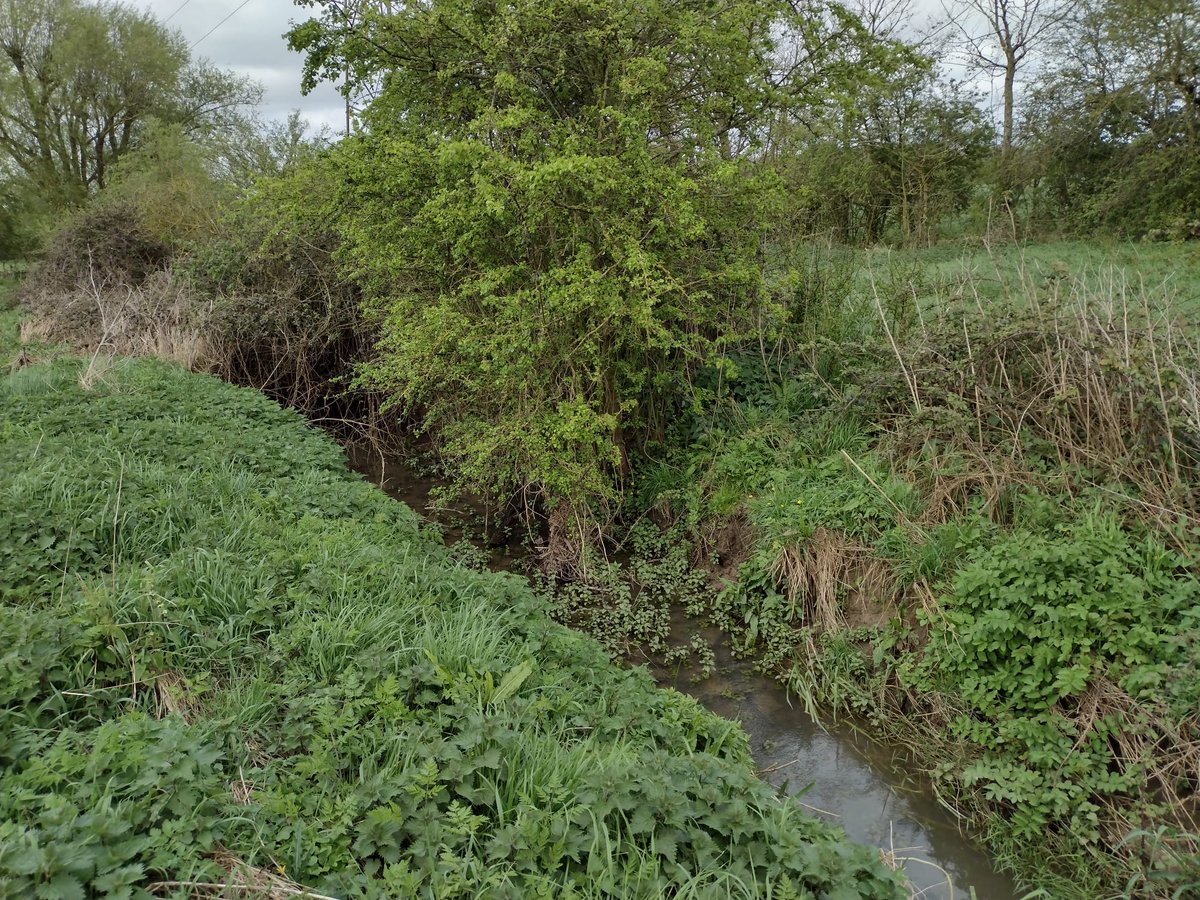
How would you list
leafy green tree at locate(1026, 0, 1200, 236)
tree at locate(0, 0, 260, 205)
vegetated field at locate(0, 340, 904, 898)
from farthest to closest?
tree at locate(0, 0, 260, 205)
leafy green tree at locate(1026, 0, 1200, 236)
vegetated field at locate(0, 340, 904, 898)

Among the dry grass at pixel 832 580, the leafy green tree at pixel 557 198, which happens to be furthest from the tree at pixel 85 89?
the dry grass at pixel 832 580

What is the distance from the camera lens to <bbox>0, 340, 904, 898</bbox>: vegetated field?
242 cm

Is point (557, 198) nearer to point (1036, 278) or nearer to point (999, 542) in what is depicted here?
point (999, 542)

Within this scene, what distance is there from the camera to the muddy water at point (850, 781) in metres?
3.79

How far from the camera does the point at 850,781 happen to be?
4.45m

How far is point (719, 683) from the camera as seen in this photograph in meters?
5.41

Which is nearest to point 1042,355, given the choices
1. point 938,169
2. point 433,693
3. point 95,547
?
point 433,693

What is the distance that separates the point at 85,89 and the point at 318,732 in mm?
32582

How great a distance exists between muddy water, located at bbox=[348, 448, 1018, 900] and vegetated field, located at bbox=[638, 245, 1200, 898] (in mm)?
174

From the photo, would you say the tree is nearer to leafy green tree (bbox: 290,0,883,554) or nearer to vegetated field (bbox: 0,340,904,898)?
leafy green tree (bbox: 290,0,883,554)

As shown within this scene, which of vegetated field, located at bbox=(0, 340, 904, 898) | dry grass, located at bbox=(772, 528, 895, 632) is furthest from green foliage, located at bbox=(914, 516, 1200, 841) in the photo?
vegetated field, located at bbox=(0, 340, 904, 898)

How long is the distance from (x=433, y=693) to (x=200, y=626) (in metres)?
1.28

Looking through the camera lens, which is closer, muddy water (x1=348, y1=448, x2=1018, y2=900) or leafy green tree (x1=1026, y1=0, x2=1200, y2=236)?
muddy water (x1=348, y1=448, x2=1018, y2=900)

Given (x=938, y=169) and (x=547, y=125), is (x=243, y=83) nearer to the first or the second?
(x=938, y=169)
